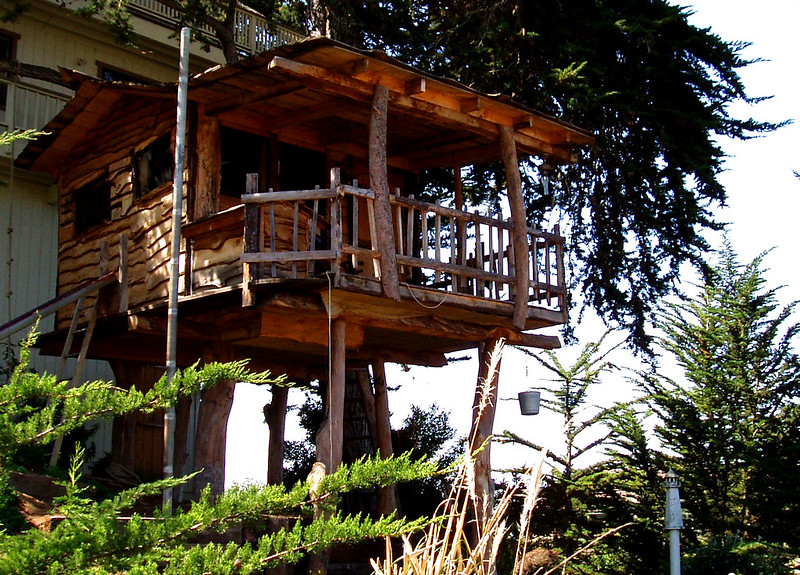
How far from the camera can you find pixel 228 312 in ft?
36.3

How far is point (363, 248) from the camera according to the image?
34.8ft

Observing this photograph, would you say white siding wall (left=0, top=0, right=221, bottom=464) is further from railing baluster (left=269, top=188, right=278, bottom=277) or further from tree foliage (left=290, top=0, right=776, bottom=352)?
railing baluster (left=269, top=188, right=278, bottom=277)

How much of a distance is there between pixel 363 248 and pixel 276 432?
5.28 m

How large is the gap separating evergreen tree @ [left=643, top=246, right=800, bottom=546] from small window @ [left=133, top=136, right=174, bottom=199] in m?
7.19

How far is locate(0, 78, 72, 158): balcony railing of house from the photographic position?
50.5 ft

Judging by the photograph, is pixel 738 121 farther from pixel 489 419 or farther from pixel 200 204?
pixel 200 204

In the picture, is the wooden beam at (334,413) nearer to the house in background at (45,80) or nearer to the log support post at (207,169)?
the log support post at (207,169)

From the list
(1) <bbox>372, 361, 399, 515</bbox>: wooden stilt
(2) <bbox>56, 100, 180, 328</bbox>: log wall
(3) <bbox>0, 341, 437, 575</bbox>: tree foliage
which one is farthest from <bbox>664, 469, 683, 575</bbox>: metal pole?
(3) <bbox>0, 341, 437, 575</bbox>: tree foliage

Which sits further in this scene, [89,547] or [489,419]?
[489,419]

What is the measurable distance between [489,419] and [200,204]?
4.08m

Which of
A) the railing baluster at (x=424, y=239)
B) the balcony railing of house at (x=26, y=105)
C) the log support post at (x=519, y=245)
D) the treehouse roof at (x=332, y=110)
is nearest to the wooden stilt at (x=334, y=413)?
the railing baluster at (x=424, y=239)

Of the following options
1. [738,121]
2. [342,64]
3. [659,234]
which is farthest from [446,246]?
[342,64]

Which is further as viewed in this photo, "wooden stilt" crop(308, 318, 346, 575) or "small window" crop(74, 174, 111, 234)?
"small window" crop(74, 174, 111, 234)

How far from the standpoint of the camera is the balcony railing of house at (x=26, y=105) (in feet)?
50.5
